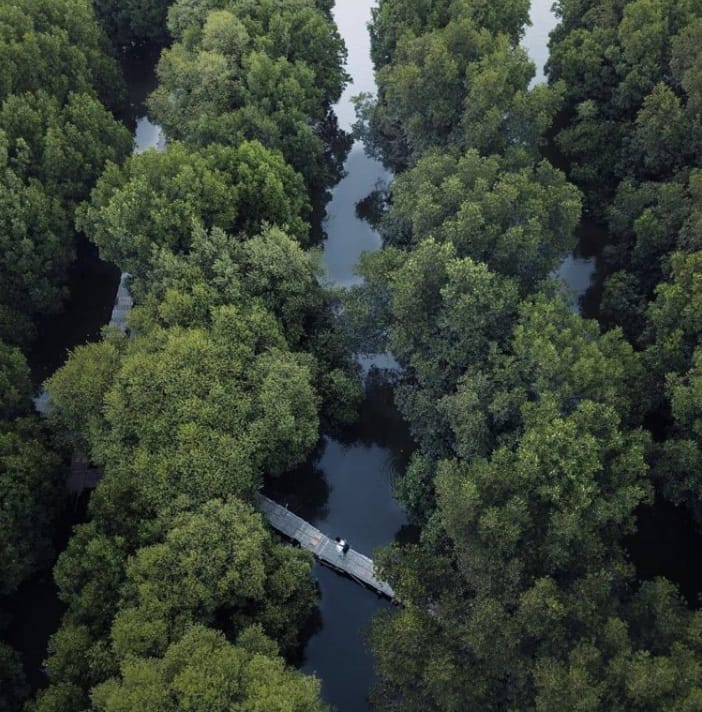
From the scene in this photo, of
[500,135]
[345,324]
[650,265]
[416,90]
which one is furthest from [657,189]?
[345,324]

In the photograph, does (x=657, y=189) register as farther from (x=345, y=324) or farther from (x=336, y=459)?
(x=336, y=459)

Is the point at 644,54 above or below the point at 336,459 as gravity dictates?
above

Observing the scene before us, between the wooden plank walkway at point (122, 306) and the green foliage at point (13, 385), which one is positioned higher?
the wooden plank walkway at point (122, 306)

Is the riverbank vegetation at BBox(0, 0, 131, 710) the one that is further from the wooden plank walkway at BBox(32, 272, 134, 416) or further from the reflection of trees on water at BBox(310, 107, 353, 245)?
the reflection of trees on water at BBox(310, 107, 353, 245)

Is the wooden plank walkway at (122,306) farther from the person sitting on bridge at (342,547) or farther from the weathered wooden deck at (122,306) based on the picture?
the person sitting on bridge at (342,547)

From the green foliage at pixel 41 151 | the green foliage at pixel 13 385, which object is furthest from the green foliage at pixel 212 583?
the green foliage at pixel 41 151

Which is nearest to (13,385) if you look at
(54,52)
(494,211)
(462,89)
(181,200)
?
(181,200)

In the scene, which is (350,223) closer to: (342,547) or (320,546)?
(320,546)
